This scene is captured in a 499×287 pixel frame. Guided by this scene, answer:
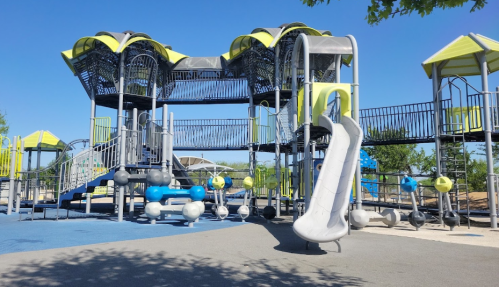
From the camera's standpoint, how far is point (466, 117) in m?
15.1

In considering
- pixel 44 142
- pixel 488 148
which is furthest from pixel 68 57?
pixel 488 148

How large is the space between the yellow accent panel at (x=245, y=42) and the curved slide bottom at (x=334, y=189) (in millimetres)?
6556

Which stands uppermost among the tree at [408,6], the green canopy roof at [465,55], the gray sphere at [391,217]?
the green canopy roof at [465,55]

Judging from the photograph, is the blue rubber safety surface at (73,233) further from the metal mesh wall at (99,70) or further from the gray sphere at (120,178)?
the metal mesh wall at (99,70)

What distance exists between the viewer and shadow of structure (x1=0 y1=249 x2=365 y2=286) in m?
5.59

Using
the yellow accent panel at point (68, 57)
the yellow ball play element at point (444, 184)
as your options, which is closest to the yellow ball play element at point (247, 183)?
the yellow ball play element at point (444, 184)

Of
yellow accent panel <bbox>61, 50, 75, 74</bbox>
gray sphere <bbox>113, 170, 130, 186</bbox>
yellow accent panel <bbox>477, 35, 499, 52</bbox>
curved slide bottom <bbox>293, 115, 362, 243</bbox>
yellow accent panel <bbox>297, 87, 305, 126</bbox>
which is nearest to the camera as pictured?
curved slide bottom <bbox>293, 115, 362, 243</bbox>

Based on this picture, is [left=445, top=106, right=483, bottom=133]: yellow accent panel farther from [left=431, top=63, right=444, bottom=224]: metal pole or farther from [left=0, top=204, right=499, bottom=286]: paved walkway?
[left=0, top=204, right=499, bottom=286]: paved walkway

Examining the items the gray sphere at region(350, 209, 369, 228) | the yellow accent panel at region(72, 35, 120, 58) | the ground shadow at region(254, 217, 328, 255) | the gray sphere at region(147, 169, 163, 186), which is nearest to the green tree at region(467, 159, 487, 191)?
the gray sphere at region(350, 209, 369, 228)

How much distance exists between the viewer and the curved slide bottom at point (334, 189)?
26.3 ft

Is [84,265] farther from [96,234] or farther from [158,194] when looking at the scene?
[158,194]

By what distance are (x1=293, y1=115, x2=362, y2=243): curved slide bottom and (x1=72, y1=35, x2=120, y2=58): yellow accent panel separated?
1038 cm

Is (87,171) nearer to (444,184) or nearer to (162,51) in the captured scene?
(162,51)

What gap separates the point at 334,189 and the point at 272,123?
7.39 meters
